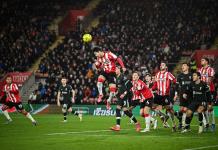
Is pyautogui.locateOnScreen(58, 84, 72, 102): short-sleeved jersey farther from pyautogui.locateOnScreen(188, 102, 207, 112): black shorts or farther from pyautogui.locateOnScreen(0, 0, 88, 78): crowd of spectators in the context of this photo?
pyautogui.locateOnScreen(0, 0, 88, 78): crowd of spectators

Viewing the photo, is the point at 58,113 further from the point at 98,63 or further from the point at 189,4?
the point at 98,63

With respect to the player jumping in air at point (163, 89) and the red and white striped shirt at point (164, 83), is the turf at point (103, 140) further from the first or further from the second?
the red and white striped shirt at point (164, 83)

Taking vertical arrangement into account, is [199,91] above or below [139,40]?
below

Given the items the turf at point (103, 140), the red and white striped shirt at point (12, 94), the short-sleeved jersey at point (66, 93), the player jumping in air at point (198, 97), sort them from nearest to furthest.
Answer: the turf at point (103, 140)
the player jumping in air at point (198, 97)
the red and white striped shirt at point (12, 94)
the short-sleeved jersey at point (66, 93)

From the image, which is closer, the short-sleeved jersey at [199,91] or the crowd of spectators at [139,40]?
the short-sleeved jersey at [199,91]

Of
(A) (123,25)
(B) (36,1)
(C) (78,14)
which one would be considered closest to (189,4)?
(A) (123,25)

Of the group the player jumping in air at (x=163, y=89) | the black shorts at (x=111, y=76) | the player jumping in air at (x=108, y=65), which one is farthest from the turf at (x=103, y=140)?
the black shorts at (x=111, y=76)

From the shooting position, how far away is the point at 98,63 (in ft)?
76.7

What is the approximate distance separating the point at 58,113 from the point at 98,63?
1976cm

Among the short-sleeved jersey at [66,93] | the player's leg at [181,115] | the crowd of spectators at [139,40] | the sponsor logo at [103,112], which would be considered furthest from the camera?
the crowd of spectators at [139,40]

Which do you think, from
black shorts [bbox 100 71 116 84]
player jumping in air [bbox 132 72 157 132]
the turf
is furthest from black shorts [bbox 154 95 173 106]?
black shorts [bbox 100 71 116 84]

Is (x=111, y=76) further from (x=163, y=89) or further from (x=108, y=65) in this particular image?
(x=163, y=89)

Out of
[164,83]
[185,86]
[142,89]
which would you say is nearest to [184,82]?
[185,86]

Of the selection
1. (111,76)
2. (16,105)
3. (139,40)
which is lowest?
(16,105)
